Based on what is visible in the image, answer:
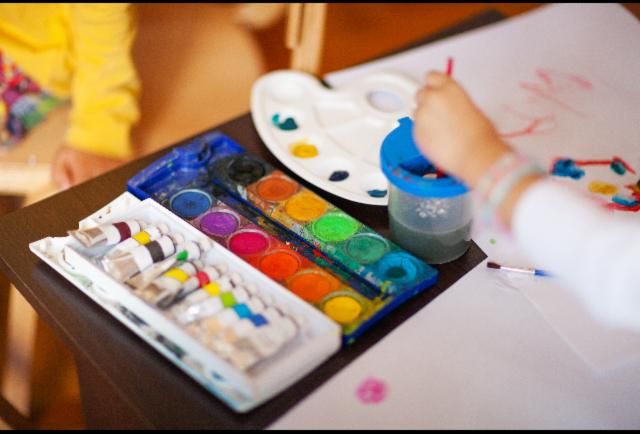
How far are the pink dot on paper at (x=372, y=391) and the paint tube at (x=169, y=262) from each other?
7.0 inches

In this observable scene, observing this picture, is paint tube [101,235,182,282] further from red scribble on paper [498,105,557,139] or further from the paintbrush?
red scribble on paper [498,105,557,139]

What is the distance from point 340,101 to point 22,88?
1.68 feet

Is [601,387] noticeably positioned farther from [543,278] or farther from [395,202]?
[395,202]

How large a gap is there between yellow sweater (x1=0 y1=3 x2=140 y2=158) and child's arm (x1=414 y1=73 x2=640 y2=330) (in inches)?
24.0

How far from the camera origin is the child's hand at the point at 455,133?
1.81 feet

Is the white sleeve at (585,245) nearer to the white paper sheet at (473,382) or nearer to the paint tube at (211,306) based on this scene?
the white paper sheet at (473,382)

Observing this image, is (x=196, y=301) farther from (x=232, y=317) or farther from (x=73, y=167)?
(x=73, y=167)

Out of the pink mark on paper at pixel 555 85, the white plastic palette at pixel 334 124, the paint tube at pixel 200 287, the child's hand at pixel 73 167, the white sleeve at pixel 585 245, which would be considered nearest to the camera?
the white sleeve at pixel 585 245

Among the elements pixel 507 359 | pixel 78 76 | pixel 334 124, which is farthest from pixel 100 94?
pixel 507 359

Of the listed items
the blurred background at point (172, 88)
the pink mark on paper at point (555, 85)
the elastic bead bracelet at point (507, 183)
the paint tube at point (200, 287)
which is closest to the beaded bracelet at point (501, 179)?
the elastic bead bracelet at point (507, 183)

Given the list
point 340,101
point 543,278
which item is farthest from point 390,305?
point 340,101

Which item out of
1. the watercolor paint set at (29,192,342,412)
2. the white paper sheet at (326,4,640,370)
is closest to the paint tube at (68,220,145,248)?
the watercolor paint set at (29,192,342,412)

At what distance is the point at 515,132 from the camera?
2.74ft

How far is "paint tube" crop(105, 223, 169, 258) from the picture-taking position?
61 centimetres
